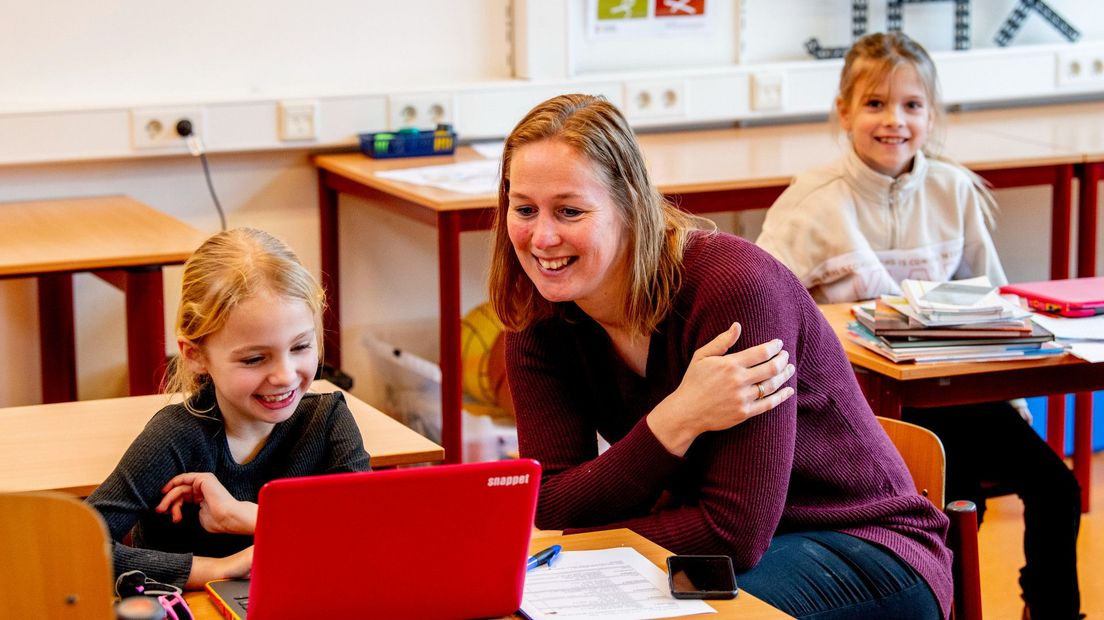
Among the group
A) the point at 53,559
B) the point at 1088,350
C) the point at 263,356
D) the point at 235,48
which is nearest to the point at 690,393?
the point at 263,356

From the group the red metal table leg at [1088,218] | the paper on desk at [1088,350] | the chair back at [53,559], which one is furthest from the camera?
the red metal table leg at [1088,218]

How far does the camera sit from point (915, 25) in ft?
14.4

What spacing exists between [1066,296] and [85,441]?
5.53 feet

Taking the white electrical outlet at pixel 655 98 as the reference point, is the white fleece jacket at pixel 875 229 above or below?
below

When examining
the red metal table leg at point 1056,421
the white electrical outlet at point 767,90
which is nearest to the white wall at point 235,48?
the white electrical outlet at point 767,90

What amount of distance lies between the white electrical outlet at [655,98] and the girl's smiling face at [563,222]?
236 centimetres

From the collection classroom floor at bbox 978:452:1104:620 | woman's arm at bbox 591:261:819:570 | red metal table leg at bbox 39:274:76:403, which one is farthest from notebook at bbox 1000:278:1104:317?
red metal table leg at bbox 39:274:76:403

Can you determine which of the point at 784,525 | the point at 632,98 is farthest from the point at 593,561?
the point at 632,98

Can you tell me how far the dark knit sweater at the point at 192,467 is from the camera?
1608mm

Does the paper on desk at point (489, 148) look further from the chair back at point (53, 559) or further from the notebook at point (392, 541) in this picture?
the chair back at point (53, 559)

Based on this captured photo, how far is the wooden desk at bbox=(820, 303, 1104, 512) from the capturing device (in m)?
2.32

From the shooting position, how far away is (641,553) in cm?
154

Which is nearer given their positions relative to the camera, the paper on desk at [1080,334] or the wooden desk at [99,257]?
the paper on desk at [1080,334]

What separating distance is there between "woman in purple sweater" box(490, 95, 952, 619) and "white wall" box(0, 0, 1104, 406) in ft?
6.80
